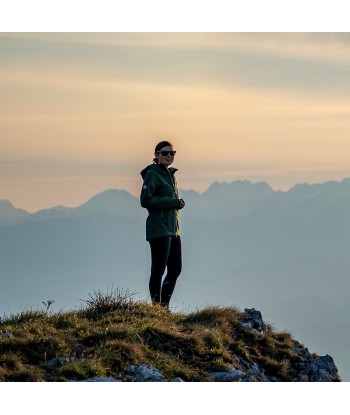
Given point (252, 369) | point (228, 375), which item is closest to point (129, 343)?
point (228, 375)

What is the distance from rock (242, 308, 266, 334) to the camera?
16.6 m

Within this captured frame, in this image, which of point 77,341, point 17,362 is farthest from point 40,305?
point 17,362

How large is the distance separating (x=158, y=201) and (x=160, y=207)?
0.37 ft

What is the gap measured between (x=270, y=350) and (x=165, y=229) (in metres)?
2.69

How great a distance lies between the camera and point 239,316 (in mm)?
16656

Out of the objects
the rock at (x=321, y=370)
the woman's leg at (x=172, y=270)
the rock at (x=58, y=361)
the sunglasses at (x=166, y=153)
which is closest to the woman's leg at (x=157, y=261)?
the woman's leg at (x=172, y=270)

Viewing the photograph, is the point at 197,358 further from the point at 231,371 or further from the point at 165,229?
the point at 165,229

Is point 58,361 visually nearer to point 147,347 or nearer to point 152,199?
point 147,347

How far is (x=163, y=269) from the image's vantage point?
1672 cm

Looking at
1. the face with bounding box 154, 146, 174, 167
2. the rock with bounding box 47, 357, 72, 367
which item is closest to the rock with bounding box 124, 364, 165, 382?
the rock with bounding box 47, 357, 72, 367

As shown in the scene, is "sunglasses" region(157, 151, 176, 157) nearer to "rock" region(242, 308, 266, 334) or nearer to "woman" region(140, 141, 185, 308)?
"woman" region(140, 141, 185, 308)

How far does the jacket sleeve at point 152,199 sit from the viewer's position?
16.4 m

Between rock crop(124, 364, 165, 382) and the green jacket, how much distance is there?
376cm

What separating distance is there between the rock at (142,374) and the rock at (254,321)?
3.61 m
